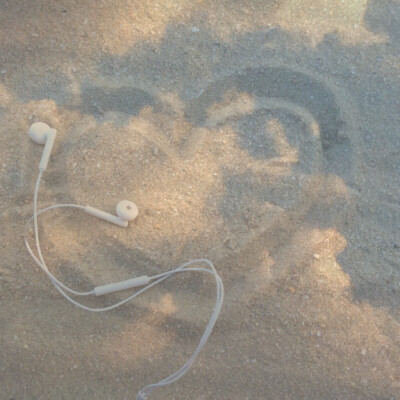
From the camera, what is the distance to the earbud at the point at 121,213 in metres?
1.31

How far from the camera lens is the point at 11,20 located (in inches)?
62.9

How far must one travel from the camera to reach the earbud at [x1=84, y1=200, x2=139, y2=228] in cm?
131

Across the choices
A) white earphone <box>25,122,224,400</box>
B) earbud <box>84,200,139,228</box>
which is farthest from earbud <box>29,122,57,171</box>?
earbud <box>84,200,139,228</box>

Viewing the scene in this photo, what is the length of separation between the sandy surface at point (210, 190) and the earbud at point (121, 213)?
0.10ft

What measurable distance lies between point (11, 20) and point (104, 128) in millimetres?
585

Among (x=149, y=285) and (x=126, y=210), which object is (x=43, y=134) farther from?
(x=149, y=285)

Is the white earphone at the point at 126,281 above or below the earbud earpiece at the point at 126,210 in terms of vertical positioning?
below

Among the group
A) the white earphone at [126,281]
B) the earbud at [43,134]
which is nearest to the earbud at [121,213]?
the white earphone at [126,281]

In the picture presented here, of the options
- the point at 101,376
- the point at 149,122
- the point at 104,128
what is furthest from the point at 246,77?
the point at 101,376

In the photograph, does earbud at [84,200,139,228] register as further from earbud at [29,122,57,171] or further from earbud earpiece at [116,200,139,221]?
earbud at [29,122,57,171]

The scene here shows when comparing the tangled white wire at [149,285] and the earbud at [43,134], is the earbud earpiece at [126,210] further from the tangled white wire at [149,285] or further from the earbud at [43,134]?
the earbud at [43,134]

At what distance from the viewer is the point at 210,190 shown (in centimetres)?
142

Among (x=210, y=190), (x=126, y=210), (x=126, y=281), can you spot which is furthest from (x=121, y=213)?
(x=210, y=190)

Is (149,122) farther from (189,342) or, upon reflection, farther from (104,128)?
(189,342)
